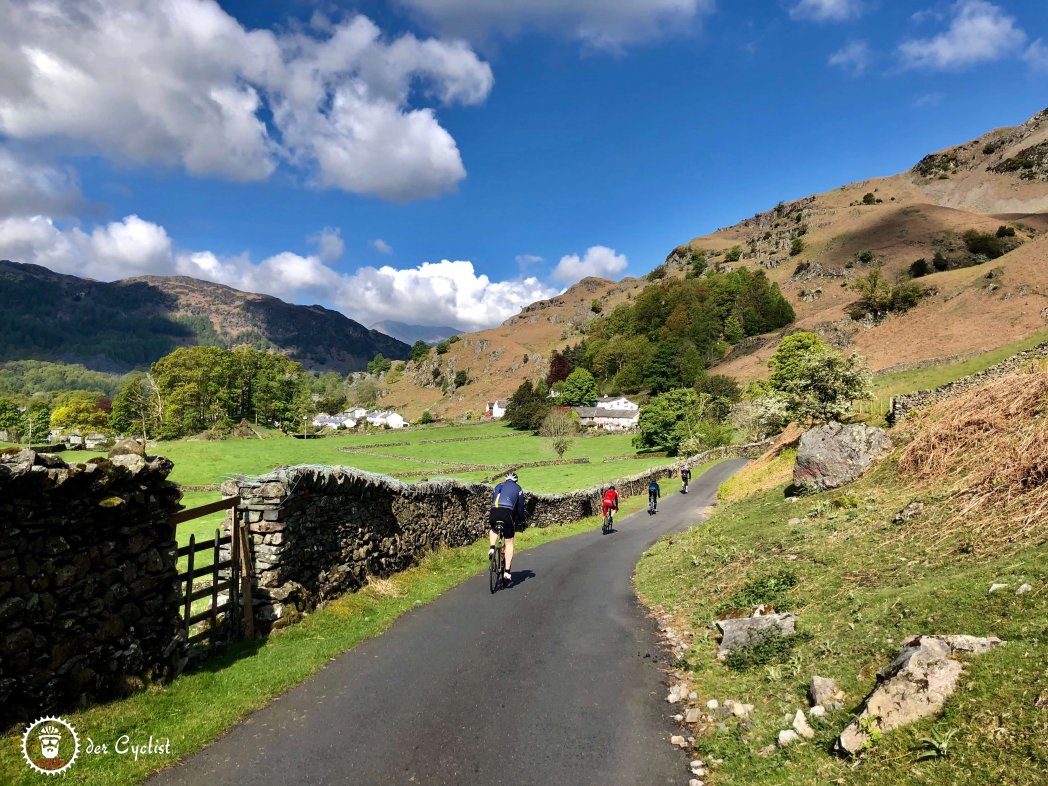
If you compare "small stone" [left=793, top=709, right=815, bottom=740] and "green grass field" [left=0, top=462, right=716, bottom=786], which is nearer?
"small stone" [left=793, top=709, right=815, bottom=740]

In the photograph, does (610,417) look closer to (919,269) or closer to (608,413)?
(608,413)

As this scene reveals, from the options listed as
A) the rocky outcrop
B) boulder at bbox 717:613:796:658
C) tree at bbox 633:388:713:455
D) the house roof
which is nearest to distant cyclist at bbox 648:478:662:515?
boulder at bbox 717:613:796:658

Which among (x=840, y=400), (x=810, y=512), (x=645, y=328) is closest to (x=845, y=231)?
(x=645, y=328)

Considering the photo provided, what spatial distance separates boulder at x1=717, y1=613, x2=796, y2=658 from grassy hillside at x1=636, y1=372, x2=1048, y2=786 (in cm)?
23

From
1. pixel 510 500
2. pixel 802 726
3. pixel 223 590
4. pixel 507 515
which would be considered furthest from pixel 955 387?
pixel 223 590

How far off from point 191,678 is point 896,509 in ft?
42.4

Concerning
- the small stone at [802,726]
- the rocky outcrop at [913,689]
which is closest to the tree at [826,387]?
the rocky outcrop at [913,689]

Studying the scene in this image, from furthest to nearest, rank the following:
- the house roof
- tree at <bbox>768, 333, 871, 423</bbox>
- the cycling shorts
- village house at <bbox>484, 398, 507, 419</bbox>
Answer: village house at <bbox>484, 398, 507, 419</bbox> → the house roof → tree at <bbox>768, 333, 871, 423</bbox> → the cycling shorts

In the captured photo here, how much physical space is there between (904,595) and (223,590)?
10.3 m

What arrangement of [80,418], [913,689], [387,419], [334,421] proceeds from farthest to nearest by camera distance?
[387,419], [334,421], [80,418], [913,689]

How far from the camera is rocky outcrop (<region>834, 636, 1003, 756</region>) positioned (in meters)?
4.41

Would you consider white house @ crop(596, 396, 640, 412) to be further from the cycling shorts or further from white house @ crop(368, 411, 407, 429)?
the cycling shorts

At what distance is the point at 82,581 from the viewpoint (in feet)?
20.4

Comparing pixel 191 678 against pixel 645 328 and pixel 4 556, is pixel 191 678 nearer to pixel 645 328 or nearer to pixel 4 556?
pixel 4 556
